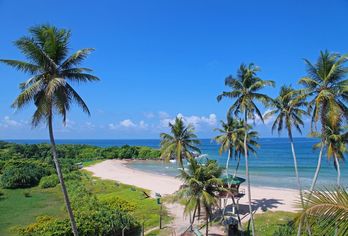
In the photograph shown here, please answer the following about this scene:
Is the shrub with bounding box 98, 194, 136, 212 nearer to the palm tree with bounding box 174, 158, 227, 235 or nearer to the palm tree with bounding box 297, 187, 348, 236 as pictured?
the palm tree with bounding box 174, 158, 227, 235

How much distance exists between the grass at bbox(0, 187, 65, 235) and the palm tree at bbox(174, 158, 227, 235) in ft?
55.9

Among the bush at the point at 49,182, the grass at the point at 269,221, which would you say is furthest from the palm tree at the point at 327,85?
the bush at the point at 49,182

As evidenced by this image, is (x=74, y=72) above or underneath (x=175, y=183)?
above

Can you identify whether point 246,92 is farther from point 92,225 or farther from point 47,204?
point 47,204

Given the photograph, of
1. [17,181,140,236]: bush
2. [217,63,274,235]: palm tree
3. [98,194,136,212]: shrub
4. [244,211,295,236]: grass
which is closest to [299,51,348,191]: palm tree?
[217,63,274,235]: palm tree

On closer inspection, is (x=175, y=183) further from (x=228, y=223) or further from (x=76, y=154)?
(x=76, y=154)

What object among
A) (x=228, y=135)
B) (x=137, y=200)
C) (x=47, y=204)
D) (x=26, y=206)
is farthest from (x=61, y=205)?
(x=228, y=135)

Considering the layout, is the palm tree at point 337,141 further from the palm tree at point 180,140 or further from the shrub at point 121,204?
the shrub at point 121,204

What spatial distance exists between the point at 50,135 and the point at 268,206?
88.1 feet

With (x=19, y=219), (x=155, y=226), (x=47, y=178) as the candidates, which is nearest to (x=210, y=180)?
(x=155, y=226)

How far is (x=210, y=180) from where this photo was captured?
21281 mm

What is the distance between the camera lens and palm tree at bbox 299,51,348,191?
53.3ft

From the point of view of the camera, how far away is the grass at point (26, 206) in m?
31.7

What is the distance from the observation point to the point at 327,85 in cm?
1703
